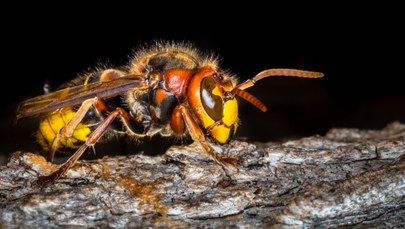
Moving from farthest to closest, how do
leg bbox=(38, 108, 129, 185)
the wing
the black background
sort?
1. the black background
2. the wing
3. leg bbox=(38, 108, 129, 185)

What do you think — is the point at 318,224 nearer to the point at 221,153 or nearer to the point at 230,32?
the point at 221,153

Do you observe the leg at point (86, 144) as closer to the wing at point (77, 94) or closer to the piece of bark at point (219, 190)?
the piece of bark at point (219, 190)

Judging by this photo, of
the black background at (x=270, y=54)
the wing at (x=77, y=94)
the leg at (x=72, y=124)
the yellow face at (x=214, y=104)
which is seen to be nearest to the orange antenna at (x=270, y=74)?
the yellow face at (x=214, y=104)

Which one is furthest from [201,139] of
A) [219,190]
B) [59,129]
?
[59,129]

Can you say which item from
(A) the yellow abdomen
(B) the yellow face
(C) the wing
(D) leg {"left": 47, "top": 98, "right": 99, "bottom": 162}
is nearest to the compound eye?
(B) the yellow face

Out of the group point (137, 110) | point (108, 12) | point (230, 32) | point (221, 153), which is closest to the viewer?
point (221, 153)

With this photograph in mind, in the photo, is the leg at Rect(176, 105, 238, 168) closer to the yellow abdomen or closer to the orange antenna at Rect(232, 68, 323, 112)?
the orange antenna at Rect(232, 68, 323, 112)

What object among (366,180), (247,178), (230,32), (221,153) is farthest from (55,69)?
Result: (366,180)
